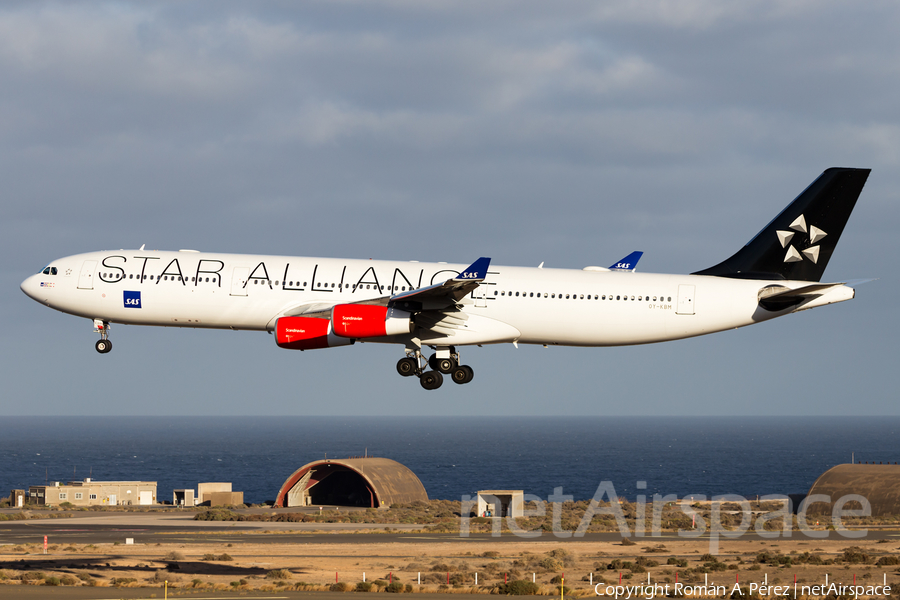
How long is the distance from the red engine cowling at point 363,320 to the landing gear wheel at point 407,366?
308cm

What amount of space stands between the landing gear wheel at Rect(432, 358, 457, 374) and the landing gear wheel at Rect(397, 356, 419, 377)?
44.1 inches

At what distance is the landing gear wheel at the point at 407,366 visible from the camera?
5056cm

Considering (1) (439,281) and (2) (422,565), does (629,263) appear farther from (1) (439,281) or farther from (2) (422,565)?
(2) (422,565)

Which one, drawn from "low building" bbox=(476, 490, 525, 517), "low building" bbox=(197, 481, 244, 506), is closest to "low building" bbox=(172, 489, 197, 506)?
"low building" bbox=(197, 481, 244, 506)

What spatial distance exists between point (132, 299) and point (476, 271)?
18071mm

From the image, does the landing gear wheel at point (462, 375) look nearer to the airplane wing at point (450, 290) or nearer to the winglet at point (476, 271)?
the airplane wing at point (450, 290)

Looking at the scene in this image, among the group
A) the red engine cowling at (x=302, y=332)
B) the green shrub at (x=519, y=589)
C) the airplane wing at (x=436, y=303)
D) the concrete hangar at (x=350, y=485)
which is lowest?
the green shrub at (x=519, y=589)

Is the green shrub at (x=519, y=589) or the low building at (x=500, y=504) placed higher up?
the low building at (x=500, y=504)

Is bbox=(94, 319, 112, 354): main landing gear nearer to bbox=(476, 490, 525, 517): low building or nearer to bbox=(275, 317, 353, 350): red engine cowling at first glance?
bbox=(275, 317, 353, 350): red engine cowling

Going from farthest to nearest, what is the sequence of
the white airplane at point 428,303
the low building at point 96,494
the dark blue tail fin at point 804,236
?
1. the low building at point 96,494
2. the dark blue tail fin at point 804,236
3. the white airplane at point 428,303

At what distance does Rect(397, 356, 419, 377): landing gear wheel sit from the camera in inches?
1991

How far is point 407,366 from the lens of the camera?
5066cm

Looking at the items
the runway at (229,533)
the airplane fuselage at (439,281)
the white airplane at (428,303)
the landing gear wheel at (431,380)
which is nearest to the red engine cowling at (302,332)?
the white airplane at (428,303)

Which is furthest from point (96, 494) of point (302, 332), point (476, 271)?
point (476, 271)
